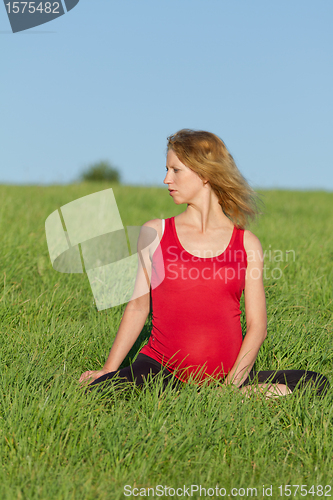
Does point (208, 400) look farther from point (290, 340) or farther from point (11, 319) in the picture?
point (11, 319)

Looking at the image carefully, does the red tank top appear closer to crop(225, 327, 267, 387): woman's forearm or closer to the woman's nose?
crop(225, 327, 267, 387): woman's forearm

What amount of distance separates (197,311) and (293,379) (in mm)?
829

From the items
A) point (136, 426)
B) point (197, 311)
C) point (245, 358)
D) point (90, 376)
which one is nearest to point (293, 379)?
point (245, 358)

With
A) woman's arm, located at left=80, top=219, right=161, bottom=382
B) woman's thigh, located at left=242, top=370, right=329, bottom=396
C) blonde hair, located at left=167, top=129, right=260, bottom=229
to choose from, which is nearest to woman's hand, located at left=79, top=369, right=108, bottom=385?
woman's arm, located at left=80, top=219, right=161, bottom=382

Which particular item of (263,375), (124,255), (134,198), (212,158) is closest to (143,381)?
(263,375)

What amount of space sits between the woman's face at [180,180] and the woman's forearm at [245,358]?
948 mm

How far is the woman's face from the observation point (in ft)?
9.08

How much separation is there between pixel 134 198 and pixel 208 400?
9.69m

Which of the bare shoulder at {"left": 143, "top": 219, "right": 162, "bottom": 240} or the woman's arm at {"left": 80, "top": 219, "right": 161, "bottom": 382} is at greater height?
the bare shoulder at {"left": 143, "top": 219, "right": 162, "bottom": 240}

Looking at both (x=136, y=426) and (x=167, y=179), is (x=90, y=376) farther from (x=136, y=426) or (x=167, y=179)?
(x=167, y=179)

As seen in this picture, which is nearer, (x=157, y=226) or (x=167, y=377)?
(x=167, y=377)

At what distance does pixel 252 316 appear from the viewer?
282cm

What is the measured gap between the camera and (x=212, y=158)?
2.78 m

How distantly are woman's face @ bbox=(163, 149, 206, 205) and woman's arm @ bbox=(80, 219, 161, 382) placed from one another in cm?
25
